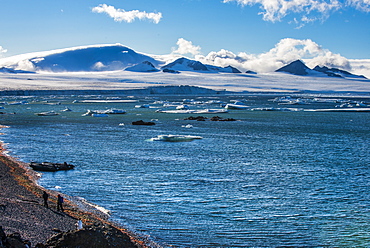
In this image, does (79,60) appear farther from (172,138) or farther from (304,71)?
(172,138)

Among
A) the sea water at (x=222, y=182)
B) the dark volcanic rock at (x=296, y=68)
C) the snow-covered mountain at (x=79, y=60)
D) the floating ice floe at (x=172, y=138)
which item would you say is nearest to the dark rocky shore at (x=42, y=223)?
the sea water at (x=222, y=182)

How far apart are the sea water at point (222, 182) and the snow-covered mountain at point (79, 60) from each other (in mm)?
111419

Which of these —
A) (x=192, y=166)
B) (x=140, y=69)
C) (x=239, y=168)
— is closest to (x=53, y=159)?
(x=192, y=166)

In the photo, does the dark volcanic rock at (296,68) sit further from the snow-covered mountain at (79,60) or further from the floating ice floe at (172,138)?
the floating ice floe at (172,138)

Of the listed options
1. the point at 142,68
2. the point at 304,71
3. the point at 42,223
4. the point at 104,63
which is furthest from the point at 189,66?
the point at 42,223

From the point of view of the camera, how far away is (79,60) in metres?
139

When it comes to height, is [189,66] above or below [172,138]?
above

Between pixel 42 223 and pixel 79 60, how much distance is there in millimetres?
Answer: 134452

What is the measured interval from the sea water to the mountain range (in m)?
106

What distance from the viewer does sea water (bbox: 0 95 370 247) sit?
33.1 ft

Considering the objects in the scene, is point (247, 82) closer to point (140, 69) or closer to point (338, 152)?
point (140, 69)

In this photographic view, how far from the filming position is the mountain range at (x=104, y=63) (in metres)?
133

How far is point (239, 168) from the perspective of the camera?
16.2 m

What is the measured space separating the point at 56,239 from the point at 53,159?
11.0 m
